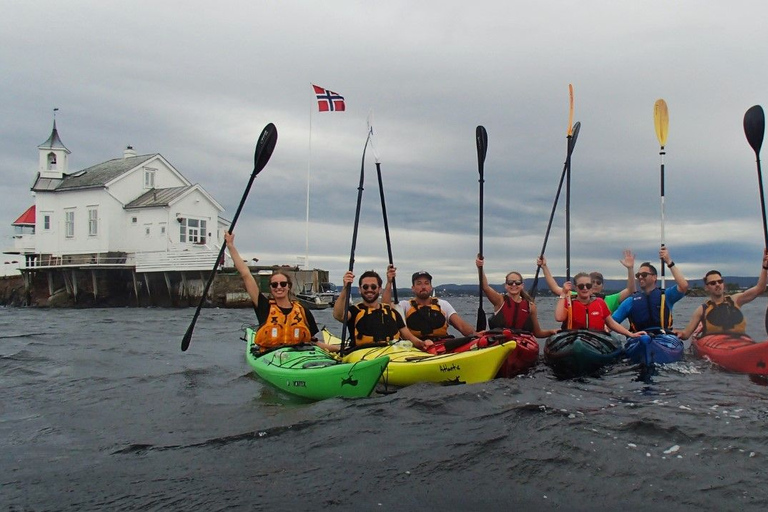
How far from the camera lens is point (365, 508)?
425cm

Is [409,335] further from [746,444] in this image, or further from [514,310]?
[746,444]

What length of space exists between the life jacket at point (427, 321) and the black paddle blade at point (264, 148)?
3.77 m

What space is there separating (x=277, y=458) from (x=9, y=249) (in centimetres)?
4293

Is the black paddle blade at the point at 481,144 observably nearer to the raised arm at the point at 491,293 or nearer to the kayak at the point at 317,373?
the raised arm at the point at 491,293

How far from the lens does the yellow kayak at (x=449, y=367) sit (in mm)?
7488

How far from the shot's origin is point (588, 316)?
950cm

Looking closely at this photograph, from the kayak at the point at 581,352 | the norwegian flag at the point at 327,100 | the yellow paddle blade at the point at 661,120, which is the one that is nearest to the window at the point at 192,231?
the norwegian flag at the point at 327,100

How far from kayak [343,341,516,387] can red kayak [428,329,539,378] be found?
0.40 m

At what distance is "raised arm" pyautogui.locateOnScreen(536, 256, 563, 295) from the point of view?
32.9ft

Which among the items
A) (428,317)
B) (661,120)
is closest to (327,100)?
(661,120)

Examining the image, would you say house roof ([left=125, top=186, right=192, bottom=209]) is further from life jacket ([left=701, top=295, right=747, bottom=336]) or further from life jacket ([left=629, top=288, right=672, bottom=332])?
life jacket ([left=701, top=295, right=747, bottom=336])

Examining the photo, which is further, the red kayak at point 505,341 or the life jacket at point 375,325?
the life jacket at point 375,325

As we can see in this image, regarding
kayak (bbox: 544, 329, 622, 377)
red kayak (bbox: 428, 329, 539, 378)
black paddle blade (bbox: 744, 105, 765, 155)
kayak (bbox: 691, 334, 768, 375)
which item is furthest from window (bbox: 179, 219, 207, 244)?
kayak (bbox: 691, 334, 768, 375)

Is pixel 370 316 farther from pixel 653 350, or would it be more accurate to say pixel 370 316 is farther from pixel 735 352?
pixel 735 352
